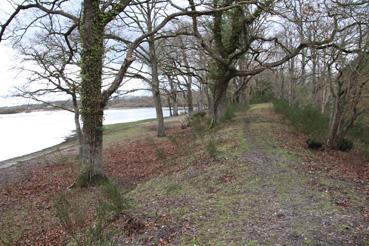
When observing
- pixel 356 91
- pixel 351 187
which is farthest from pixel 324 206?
pixel 356 91

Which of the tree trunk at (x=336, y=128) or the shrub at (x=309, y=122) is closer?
the tree trunk at (x=336, y=128)

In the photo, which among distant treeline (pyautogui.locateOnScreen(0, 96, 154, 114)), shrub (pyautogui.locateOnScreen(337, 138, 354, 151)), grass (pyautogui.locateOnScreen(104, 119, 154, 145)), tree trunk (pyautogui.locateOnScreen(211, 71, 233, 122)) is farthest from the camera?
grass (pyautogui.locateOnScreen(104, 119, 154, 145))

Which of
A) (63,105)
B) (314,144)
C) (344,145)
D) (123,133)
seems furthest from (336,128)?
(123,133)

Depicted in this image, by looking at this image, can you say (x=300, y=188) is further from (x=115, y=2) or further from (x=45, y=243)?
(x=115, y=2)

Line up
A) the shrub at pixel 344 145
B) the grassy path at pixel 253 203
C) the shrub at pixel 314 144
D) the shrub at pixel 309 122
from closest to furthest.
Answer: the grassy path at pixel 253 203 → the shrub at pixel 314 144 → the shrub at pixel 344 145 → the shrub at pixel 309 122

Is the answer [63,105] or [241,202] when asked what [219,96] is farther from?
[241,202]

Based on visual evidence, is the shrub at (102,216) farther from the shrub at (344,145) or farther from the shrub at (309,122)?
the shrub at (309,122)

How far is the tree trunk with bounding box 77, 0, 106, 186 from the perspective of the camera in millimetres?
10570

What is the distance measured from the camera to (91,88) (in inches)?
422

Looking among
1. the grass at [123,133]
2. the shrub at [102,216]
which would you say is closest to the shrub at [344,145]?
the shrub at [102,216]

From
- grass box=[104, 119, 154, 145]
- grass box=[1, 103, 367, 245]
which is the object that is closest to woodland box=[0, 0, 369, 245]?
grass box=[1, 103, 367, 245]

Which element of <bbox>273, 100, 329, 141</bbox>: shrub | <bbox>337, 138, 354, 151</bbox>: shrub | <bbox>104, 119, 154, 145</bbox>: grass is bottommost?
<bbox>104, 119, 154, 145</bbox>: grass

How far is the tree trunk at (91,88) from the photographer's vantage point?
34.7 ft

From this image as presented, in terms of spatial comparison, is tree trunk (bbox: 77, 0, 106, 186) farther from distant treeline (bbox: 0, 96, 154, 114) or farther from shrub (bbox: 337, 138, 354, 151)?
shrub (bbox: 337, 138, 354, 151)
